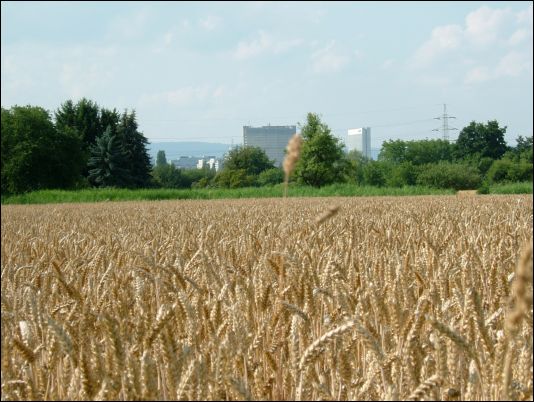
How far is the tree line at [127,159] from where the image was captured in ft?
115

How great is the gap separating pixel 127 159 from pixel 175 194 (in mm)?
13412

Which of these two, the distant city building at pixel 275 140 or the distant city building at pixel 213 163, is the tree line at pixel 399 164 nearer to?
the distant city building at pixel 275 140

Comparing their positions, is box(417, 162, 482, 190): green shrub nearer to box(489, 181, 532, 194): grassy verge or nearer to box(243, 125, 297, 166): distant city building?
box(489, 181, 532, 194): grassy verge

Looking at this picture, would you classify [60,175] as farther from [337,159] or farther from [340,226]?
[340,226]

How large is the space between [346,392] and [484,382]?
1.13ft

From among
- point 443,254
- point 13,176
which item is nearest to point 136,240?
point 443,254

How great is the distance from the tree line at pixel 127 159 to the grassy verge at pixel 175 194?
212cm

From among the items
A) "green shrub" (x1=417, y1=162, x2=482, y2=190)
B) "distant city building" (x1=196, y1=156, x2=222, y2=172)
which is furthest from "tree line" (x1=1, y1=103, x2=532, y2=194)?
"distant city building" (x1=196, y1=156, x2=222, y2=172)

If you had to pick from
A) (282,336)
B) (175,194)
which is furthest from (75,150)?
(282,336)

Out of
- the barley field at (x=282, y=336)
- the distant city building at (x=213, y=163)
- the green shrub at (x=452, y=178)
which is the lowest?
the barley field at (x=282, y=336)

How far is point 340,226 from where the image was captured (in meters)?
5.45

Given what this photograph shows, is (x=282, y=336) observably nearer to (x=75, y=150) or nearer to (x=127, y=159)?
(x=75, y=150)

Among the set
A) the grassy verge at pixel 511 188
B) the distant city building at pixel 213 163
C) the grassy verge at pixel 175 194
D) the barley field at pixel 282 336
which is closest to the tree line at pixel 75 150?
the grassy verge at pixel 175 194

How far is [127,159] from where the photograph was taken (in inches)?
1789
